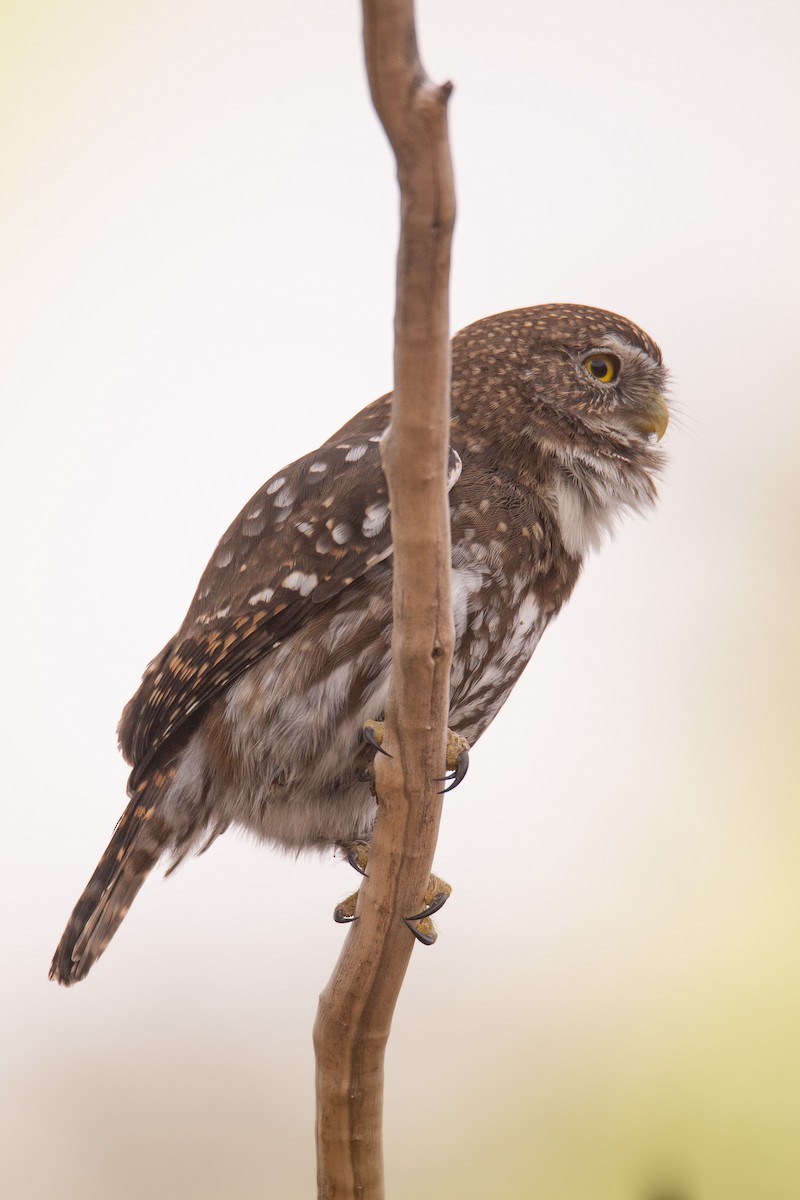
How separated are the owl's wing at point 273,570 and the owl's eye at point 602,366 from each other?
336 millimetres

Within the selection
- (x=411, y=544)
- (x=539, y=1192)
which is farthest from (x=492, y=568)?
(x=539, y=1192)

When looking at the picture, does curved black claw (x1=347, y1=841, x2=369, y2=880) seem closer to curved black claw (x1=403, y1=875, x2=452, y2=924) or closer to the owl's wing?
curved black claw (x1=403, y1=875, x2=452, y2=924)

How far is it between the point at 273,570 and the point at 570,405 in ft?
1.68

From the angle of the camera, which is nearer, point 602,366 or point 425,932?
point 425,932

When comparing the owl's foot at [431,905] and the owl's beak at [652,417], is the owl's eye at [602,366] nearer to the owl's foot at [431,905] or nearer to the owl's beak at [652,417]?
the owl's beak at [652,417]

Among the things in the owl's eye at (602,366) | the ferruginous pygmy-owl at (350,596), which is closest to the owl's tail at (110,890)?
the ferruginous pygmy-owl at (350,596)

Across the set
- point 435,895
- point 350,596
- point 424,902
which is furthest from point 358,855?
point 350,596

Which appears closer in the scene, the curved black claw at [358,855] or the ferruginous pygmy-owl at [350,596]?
the ferruginous pygmy-owl at [350,596]

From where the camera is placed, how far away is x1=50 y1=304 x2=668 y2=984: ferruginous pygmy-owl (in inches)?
61.3

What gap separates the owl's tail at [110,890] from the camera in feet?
5.42

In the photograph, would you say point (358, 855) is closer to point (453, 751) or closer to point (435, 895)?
point (435, 895)

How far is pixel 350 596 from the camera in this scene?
155cm

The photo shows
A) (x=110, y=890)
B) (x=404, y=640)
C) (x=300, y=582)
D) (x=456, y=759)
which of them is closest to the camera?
(x=404, y=640)

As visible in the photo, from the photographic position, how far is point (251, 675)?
5.28 ft
